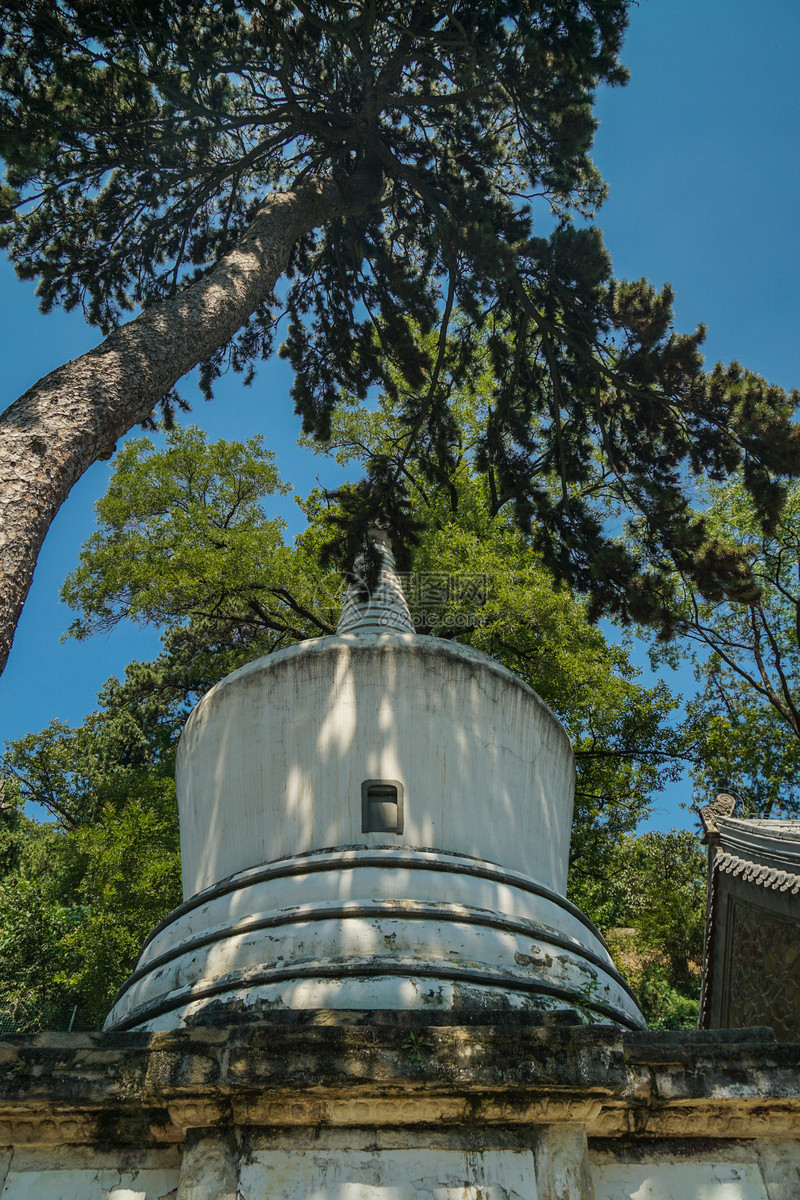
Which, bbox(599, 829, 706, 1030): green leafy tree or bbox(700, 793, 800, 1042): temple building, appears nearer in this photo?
bbox(700, 793, 800, 1042): temple building

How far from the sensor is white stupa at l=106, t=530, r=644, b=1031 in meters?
3.74

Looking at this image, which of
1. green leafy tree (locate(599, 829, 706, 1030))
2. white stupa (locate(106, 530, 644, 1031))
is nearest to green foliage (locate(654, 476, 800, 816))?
green leafy tree (locate(599, 829, 706, 1030))

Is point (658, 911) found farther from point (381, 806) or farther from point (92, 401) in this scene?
point (92, 401)

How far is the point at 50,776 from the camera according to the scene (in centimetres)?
1694

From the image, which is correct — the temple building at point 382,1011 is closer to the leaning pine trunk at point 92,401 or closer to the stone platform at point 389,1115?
the stone platform at point 389,1115

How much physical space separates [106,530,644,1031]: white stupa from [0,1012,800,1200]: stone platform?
0.51 meters

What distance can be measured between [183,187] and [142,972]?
22.5 feet

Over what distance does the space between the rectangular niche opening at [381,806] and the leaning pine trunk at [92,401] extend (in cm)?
201

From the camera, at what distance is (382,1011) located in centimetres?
299

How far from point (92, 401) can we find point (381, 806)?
94.8 inches

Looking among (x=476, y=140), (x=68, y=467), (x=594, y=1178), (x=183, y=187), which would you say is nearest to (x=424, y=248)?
(x=476, y=140)

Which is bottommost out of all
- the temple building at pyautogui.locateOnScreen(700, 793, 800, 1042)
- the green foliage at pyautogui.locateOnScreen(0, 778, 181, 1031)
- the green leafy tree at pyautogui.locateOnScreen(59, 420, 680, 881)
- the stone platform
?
the stone platform

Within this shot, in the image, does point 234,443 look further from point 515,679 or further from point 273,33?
point 515,679

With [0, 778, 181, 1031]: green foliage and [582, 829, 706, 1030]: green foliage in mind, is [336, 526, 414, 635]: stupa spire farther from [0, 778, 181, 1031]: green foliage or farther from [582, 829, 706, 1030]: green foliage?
[582, 829, 706, 1030]: green foliage
